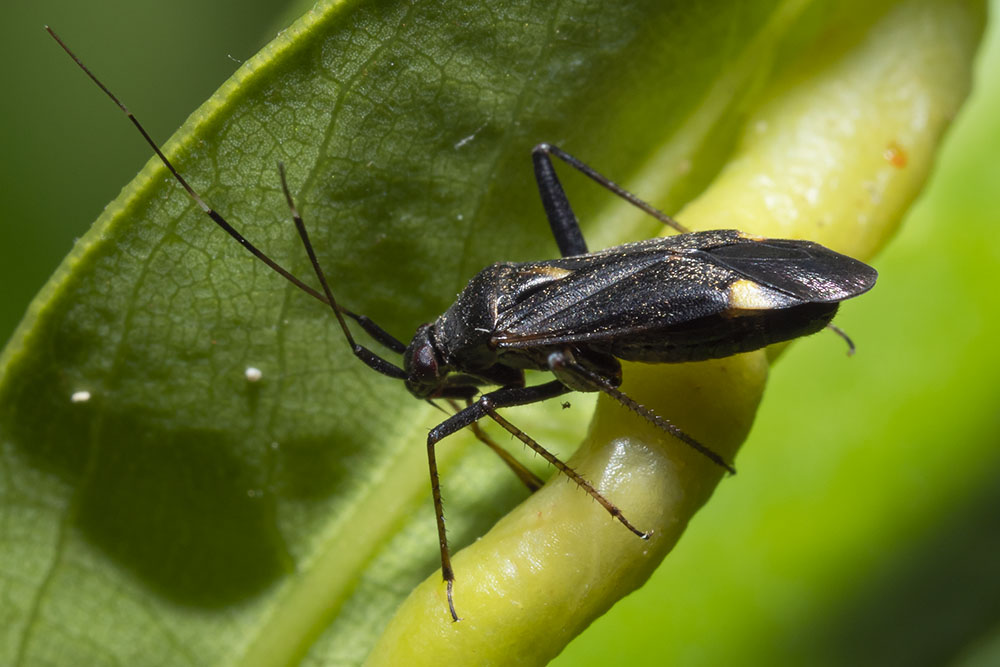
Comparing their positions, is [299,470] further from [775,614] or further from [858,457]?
[858,457]

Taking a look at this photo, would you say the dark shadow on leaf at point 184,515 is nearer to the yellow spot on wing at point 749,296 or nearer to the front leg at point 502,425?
the front leg at point 502,425

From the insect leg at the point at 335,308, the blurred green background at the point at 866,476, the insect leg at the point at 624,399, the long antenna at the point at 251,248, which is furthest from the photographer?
the blurred green background at the point at 866,476

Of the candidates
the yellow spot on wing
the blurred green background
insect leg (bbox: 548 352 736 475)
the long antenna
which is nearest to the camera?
the long antenna

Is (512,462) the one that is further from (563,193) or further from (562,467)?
(563,193)

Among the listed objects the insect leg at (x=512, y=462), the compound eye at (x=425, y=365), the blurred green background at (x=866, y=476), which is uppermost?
the compound eye at (x=425, y=365)

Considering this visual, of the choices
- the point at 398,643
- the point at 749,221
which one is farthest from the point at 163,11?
the point at 398,643

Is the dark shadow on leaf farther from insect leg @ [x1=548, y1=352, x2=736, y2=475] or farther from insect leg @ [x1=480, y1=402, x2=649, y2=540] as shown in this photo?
insect leg @ [x1=548, y1=352, x2=736, y2=475]

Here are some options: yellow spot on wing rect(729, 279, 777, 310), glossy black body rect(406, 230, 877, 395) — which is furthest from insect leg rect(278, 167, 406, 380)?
yellow spot on wing rect(729, 279, 777, 310)

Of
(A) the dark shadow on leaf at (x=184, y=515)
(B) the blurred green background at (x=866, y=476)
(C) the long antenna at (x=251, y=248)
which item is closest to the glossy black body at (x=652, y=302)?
(C) the long antenna at (x=251, y=248)
